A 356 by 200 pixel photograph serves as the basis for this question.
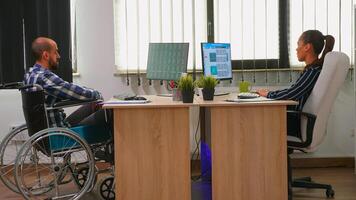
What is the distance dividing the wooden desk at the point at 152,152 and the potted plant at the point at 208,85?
0.21m

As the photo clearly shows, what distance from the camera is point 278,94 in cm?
285

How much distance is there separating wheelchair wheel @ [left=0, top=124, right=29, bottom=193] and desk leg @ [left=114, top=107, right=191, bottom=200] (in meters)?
0.75

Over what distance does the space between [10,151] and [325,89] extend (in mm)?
2865

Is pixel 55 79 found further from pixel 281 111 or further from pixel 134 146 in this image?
pixel 281 111

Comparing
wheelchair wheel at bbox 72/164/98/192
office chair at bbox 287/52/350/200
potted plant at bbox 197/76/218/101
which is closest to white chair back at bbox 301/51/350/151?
office chair at bbox 287/52/350/200

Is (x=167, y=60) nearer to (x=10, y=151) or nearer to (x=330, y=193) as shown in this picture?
(x=330, y=193)

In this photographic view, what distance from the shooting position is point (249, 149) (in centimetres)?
263

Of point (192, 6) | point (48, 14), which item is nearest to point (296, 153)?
point (192, 6)

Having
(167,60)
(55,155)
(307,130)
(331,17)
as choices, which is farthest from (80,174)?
(331,17)

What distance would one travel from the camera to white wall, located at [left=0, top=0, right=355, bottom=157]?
3977mm

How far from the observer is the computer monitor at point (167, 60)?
3.34 m

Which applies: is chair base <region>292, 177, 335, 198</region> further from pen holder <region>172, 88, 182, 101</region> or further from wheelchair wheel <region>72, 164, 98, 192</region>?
wheelchair wheel <region>72, 164, 98, 192</region>

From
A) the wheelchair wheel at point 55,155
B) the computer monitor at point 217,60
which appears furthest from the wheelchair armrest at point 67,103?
the computer monitor at point 217,60

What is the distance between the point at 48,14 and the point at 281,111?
7.73ft
